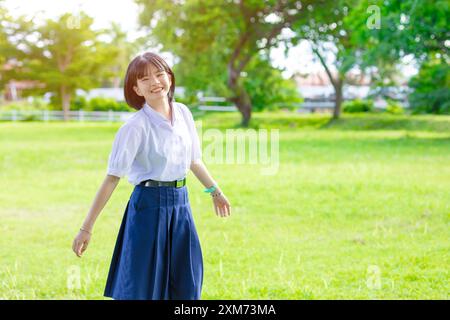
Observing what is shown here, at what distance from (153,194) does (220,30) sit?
20.3 meters

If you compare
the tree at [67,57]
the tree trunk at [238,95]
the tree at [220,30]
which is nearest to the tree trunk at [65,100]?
the tree at [67,57]

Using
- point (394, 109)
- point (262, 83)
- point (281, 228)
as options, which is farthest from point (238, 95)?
point (281, 228)

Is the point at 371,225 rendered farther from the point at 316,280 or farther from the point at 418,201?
the point at 316,280

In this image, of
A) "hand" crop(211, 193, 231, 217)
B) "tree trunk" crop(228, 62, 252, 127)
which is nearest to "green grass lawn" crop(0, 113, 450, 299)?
"hand" crop(211, 193, 231, 217)

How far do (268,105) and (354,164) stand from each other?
62.7 feet

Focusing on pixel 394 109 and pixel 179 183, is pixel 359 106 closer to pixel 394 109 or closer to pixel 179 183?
pixel 394 109

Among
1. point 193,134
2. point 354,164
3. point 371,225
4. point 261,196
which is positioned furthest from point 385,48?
point 193,134

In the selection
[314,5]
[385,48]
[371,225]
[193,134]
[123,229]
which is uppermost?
[314,5]

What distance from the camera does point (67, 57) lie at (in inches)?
1335

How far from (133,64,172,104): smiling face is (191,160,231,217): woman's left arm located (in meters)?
0.33

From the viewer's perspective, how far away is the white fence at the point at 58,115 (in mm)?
32250

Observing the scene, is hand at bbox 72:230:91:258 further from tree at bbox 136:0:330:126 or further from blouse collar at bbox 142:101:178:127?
tree at bbox 136:0:330:126

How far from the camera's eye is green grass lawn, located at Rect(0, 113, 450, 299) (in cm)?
426

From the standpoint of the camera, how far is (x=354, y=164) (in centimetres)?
1075
